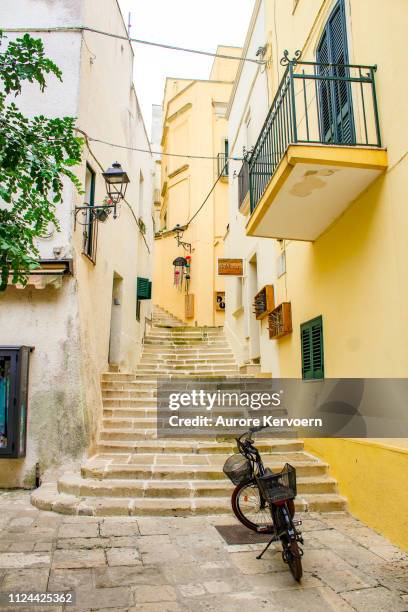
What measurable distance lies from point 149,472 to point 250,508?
169cm

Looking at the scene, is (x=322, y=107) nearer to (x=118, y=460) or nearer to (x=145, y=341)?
(x=118, y=460)

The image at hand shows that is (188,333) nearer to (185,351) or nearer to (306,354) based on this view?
(185,351)

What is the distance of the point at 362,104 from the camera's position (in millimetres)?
5129

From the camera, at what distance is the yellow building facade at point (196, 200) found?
55.7ft

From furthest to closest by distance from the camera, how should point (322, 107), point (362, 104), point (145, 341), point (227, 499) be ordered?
point (145, 341), point (322, 107), point (227, 499), point (362, 104)

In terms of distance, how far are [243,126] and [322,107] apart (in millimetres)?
6055

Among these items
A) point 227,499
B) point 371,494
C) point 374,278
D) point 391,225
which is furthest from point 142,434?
point 391,225

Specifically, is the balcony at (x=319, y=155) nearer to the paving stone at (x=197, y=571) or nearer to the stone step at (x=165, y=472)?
the stone step at (x=165, y=472)

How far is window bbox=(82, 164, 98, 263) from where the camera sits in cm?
810

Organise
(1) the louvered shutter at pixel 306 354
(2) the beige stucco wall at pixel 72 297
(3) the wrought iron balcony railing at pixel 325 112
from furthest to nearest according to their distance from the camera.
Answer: (1) the louvered shutter at pixel 306 354, (2) the beige stucco wall at pixel 72 297, (3) the wrought iron balcony railing at pixel 325 112

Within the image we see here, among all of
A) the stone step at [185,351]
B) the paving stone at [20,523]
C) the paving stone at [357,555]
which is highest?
the stone step at [185,351]

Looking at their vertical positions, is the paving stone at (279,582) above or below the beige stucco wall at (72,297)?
below

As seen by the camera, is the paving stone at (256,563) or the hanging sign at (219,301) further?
the hanging sign at (219,301)

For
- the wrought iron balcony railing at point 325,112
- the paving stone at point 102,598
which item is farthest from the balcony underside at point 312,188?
the paving stone at point 102,598
